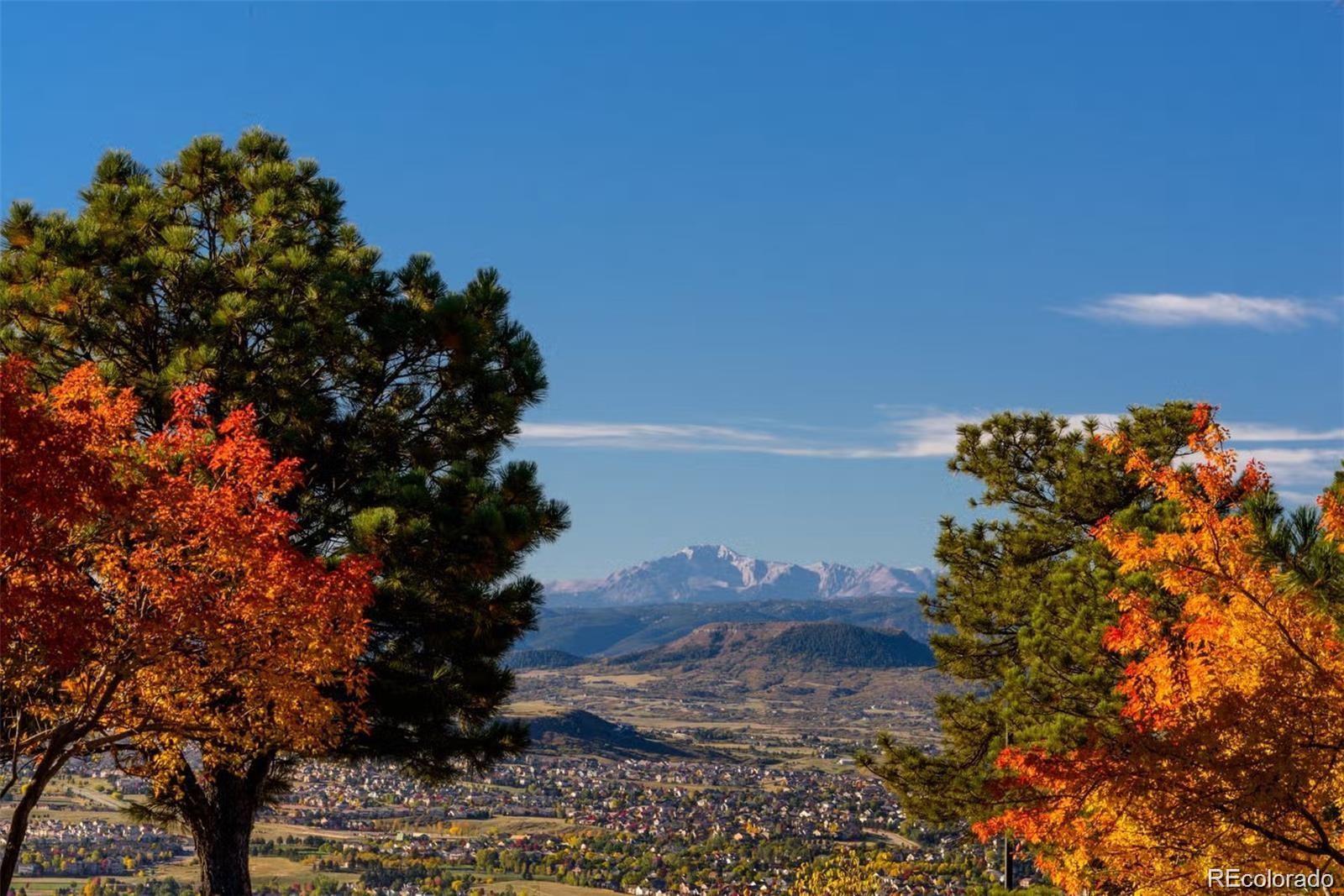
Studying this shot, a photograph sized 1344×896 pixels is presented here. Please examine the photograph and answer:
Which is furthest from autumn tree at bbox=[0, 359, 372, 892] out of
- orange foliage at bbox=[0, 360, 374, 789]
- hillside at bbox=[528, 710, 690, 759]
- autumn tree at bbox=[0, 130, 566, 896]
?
hillside at bbox=[528, 710, 690, 759]

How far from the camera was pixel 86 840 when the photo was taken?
72.9 meters

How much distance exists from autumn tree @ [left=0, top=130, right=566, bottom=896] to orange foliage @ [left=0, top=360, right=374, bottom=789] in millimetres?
3413

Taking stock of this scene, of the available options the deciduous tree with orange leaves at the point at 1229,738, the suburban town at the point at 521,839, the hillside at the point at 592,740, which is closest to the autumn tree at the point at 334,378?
the suburban town at the point at 521,839

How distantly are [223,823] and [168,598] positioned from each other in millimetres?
7958

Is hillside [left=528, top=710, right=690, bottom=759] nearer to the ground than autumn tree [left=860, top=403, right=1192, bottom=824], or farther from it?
nearer to the ground

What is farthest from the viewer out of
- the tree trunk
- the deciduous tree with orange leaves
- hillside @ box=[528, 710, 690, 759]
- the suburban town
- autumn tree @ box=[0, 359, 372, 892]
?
hillside @ box=[528, 710, 690, 759]

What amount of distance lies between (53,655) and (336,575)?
3809 millimetres

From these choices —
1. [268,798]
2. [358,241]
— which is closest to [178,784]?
[268,798]

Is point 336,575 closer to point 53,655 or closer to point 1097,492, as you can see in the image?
point 53,655

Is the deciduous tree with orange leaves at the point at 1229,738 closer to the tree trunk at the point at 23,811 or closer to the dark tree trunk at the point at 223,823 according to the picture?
the tree trunk at the point at 23,811

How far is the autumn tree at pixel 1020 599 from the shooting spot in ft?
103

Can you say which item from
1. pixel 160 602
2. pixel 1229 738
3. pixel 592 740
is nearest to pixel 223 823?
pixel 160 602

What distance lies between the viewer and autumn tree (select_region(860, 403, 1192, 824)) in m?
31.4

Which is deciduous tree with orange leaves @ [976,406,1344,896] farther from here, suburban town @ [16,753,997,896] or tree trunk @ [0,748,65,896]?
suburban town @ [16,753,997,896]
